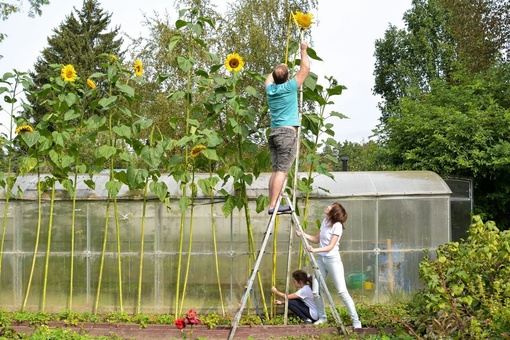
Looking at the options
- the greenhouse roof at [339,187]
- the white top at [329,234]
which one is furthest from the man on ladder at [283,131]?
the greenhouse roof at [339,187]

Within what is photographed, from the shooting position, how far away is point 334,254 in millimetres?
6855

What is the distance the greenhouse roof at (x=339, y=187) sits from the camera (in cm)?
843

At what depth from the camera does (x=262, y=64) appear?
765 inches

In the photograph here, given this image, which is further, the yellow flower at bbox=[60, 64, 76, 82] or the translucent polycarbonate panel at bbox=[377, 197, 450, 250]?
the translucent polycarbonate panel at bbox=[377, 197, 450, 250]

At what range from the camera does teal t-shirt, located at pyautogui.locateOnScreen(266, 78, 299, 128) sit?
6.26 meters

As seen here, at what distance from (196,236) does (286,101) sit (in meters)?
2.62

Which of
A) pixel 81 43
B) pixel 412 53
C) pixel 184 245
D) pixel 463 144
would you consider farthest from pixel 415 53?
pixel 184 245

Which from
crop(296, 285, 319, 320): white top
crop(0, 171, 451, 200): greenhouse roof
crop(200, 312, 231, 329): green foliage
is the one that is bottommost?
crop(200, 312, 231, 329): green foliage

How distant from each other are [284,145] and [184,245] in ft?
8.12

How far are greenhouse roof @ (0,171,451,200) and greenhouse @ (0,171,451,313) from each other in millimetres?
16

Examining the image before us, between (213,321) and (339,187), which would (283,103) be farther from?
(339,187)

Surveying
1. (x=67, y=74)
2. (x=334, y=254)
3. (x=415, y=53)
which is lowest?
(x=334, y=254)

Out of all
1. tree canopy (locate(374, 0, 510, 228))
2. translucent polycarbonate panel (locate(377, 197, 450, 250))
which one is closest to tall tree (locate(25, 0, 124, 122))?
tree canopy (locate(374, 0, 510, 228))

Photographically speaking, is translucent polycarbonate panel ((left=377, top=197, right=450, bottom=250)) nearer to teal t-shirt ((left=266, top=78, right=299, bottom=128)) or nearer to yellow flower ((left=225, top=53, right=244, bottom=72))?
teal t-shirt ((left=266, top=78, right=299, bottom=128))
